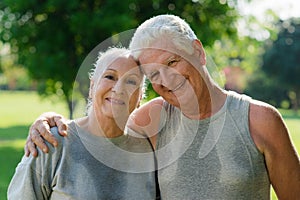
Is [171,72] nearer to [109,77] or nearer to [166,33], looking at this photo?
[166,33]

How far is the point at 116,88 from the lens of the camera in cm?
289

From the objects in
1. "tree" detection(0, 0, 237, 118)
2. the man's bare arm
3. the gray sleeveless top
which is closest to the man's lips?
the gray sleeveless top

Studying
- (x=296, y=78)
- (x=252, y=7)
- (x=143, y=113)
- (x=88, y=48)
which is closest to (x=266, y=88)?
(x=296, y=78)

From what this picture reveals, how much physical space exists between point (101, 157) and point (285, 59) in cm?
4397

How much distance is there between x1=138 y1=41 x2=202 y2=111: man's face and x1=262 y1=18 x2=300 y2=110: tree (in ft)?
143

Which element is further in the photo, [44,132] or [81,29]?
[81,29]

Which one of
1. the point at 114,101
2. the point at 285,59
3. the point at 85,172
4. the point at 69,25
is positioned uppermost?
the point at 114,101

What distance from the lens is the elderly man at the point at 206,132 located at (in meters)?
2.88

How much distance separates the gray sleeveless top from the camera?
2906 mm

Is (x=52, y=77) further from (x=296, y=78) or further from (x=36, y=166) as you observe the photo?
(x=296, y=78)

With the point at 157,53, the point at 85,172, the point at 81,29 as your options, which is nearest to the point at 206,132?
the point at 157,53

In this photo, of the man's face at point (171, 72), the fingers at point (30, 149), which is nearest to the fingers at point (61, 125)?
the fingers at point (30, 149)

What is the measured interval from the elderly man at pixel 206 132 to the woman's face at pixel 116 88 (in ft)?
0.24

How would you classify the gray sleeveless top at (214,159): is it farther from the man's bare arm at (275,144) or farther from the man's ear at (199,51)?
the man's ear at (199,51)
